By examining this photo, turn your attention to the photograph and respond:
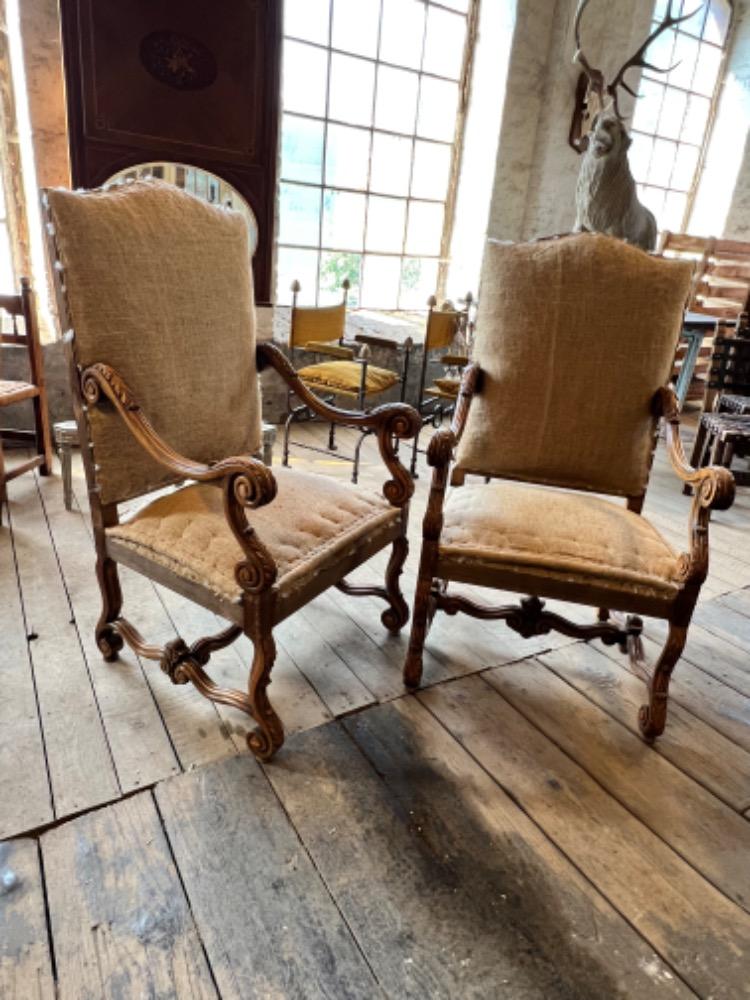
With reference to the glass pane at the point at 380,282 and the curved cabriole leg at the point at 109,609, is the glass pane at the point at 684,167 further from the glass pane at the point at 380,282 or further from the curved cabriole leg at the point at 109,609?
the curved cabriole leg at the point at 109,609

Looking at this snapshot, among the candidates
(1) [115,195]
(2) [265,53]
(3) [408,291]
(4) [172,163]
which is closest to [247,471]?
(1) [115,195]


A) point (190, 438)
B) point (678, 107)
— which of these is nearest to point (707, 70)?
point (678, 107)

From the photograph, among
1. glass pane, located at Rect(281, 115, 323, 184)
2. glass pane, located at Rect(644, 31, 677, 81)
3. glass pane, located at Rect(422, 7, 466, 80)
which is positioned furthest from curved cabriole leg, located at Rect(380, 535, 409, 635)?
glass pane, located at Rect(644, 31, 677, 81)

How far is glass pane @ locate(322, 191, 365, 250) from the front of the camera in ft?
12.1

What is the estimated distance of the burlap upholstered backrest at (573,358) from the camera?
4.97 feet

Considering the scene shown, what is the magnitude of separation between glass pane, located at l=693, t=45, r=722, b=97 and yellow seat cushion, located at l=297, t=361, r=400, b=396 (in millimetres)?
3946

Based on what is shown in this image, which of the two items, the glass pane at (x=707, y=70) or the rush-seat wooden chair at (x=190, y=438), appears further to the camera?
the glass pane at (x=707, y=70)

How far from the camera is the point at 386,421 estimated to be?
1.47 metres

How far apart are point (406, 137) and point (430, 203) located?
431 mm

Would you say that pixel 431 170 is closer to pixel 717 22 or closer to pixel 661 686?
pixel 717 22

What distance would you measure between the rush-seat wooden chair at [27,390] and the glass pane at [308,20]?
2218mm

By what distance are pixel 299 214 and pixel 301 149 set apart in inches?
13.8

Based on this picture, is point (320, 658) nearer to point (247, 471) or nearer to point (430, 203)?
point (247, 471)

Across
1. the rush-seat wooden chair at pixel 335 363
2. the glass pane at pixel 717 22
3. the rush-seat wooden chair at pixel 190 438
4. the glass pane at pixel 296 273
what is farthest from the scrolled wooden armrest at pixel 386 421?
the glass pane at pixel 717 22
